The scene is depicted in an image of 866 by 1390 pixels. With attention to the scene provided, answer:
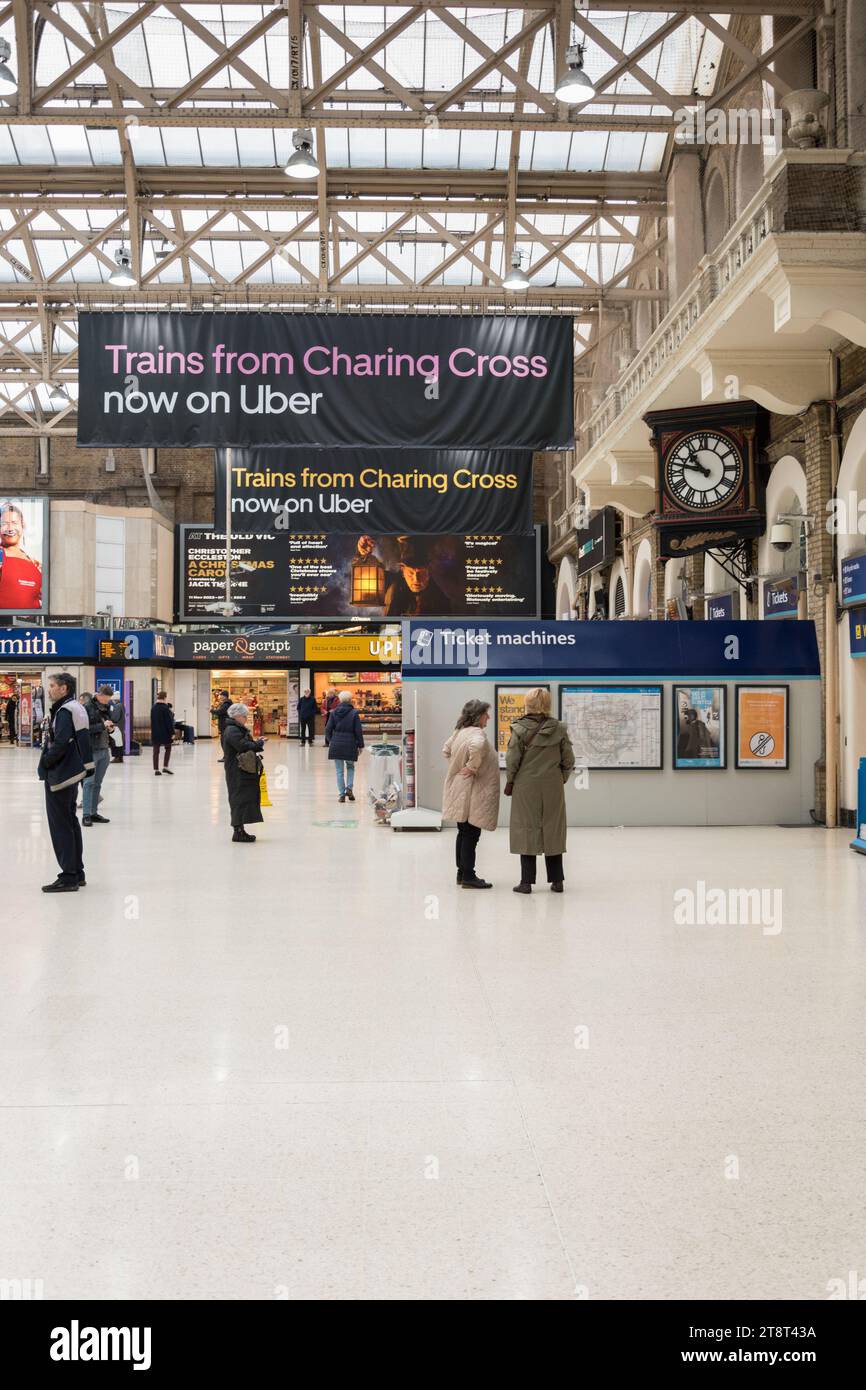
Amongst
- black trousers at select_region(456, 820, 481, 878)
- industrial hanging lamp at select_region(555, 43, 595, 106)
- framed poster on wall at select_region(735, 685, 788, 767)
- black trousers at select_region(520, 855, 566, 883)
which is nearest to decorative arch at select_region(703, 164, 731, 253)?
industrial hanging lamp at select_region(555, 43, 595, 106)

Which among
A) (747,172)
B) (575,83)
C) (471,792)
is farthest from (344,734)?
(747,172)

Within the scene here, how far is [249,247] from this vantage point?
92.3ft

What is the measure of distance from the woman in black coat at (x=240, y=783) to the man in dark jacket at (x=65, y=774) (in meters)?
2.94

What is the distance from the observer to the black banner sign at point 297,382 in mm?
11617

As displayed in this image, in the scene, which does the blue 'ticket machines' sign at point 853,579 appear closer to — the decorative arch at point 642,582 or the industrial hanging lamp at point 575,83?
the industrial hanging lamp at point 575,83

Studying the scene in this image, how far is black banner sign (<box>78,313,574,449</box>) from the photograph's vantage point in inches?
457

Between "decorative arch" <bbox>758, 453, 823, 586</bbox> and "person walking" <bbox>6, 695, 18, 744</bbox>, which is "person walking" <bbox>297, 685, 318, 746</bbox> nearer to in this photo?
"person walking" <bbox>6, 695, 18, 744</bbox>

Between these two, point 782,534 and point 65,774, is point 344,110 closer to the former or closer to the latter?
point 782,534

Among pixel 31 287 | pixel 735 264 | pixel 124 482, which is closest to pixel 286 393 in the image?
pixel 735 264

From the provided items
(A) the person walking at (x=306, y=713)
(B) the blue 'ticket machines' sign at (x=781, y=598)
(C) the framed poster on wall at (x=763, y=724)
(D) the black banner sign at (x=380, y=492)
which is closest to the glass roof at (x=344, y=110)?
(D) the black banner sign at (x=380, y=492)

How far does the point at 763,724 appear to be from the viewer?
13883 millimetres

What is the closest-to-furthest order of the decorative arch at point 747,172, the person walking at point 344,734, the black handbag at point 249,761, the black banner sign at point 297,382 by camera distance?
1. the black banner sign at point 297,382
2. the black handbag at point 249,761
3. the person walking at point 344,734
4. the decorative arch at point 747,172
